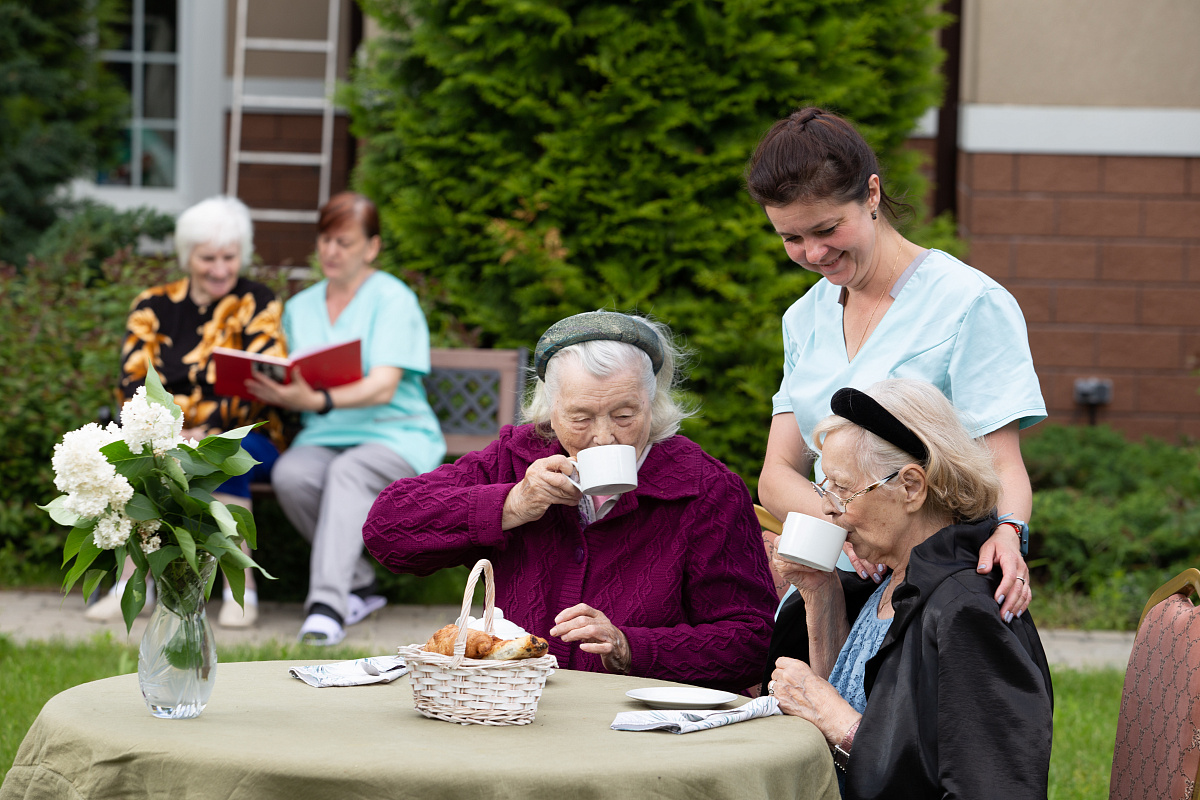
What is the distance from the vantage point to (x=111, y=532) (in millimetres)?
1940

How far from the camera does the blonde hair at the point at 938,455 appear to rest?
7.95 feet

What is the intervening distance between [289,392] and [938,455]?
3411 mm

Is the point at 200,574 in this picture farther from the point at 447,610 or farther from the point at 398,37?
the point at 398,37

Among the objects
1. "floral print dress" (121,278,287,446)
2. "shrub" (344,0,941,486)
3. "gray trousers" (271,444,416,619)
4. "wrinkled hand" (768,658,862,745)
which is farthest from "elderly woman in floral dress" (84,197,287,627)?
"wrinkled hand" (768,658,862,745)

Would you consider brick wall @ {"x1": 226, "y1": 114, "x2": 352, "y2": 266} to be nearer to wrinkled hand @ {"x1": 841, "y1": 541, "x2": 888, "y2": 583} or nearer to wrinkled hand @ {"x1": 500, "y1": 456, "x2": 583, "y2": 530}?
wrinkled hand @ {"x1": 500, "y1": 456, "x2": 583, "y2": 530}

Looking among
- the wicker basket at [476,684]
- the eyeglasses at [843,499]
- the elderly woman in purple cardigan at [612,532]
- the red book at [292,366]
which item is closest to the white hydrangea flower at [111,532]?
the wicker basket at [476,684]

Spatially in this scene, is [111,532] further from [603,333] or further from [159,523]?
[603,333]

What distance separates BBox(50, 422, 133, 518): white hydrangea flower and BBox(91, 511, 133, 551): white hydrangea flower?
21 millimetres

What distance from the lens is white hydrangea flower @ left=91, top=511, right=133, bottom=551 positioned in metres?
1.94

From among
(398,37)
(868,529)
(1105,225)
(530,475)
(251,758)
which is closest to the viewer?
(251,758)

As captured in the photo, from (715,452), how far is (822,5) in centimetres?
217

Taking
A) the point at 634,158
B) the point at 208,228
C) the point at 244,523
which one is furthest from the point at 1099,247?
the point at 244,523

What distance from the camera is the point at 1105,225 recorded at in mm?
8047

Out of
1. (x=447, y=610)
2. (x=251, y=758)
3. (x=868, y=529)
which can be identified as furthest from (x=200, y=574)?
(x=447, y=610)
